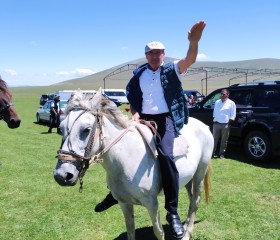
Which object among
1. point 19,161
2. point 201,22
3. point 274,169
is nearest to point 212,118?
point 274,169

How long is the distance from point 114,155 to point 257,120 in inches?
287

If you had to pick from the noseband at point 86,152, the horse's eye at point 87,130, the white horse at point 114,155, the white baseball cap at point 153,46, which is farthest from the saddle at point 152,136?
the white baseball cap at point 153,46

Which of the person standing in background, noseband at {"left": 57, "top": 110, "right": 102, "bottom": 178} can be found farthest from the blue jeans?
the person standing in background

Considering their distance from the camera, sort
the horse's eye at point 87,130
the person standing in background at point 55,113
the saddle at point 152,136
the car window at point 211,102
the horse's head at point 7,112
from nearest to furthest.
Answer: the horse's eye at point 87,130
the saddle at point 152,136
the horse's head at point 7,112
the car window at point 211,102
the person standing in background at point 55,113

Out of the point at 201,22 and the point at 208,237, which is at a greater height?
the point at 201,22

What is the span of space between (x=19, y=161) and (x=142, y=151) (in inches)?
311

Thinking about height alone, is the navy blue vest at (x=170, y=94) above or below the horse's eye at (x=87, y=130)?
above

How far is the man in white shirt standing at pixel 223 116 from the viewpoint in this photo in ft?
34.0

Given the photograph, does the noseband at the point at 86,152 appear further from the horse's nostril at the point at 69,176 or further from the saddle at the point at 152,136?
the saddle at the point at 152,136

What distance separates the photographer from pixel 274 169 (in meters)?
9.19

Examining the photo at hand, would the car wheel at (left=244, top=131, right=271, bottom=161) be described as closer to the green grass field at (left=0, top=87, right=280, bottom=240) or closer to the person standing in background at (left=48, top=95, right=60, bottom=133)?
the green grass field at (left=0, top=87, right=280, bottom=240)

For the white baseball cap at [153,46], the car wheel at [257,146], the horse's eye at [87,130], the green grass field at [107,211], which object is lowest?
the green grass field at [107,211]

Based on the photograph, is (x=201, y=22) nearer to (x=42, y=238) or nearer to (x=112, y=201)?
(x=112, y=201)

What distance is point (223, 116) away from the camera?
10383mm
